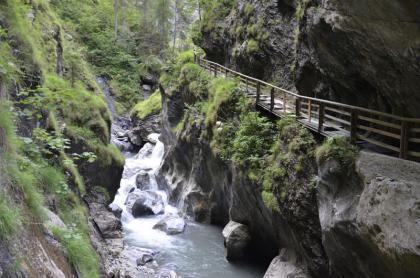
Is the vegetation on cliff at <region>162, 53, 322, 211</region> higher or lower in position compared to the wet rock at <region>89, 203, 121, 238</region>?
higher

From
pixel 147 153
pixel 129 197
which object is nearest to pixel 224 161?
pixel 129 197

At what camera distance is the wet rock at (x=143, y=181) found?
A: 81.7 feet

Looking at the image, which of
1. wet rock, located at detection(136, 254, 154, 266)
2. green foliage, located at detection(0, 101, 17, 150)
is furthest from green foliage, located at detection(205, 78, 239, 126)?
green foliage, located at detection(0, 101, 17, 150)

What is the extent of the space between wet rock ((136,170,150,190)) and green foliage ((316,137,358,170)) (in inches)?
623

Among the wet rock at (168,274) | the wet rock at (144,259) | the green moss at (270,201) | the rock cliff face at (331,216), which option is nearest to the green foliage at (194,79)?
the rock cliff face at (331,216)

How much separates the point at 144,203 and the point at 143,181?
426 centimetres

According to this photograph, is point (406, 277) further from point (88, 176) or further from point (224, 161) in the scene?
point (88, 176)

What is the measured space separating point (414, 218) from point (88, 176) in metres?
12.8

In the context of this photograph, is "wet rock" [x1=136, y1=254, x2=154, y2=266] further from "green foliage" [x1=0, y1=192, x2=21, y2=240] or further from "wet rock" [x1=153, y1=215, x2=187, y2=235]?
"green foliage" [x1=0, y1=192, x2=21, y2=240]

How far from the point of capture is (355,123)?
10281 mm

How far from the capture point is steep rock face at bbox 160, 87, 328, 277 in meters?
11.6

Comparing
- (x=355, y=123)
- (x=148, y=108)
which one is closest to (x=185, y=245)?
(x=355, y=123)

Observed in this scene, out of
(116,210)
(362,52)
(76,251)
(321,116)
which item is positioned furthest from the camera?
(116,210)

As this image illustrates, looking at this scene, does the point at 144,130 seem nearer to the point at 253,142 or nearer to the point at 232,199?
the point at 232,199
